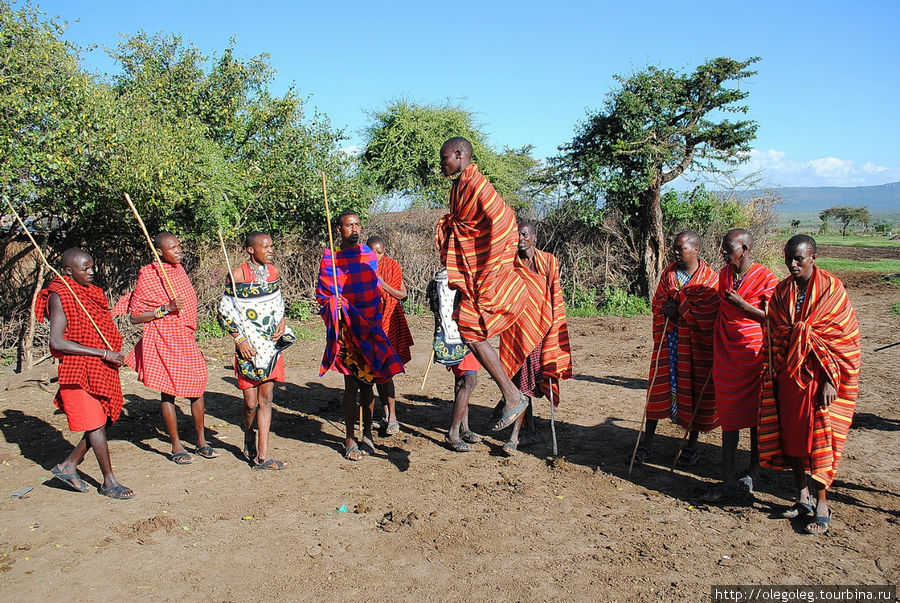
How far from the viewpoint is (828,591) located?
141 inches

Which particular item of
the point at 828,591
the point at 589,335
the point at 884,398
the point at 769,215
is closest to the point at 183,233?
the point at 589,335

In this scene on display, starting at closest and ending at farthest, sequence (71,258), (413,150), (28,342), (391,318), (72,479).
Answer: (71,258)
(72,479)
(391,318)
(28,342)
(413,150)

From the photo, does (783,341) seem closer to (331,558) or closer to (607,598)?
(607,598)

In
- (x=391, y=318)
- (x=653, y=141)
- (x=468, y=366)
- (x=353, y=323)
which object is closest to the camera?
(x=353, y=323)

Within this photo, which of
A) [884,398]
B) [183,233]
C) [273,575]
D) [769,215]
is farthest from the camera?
[769,215]

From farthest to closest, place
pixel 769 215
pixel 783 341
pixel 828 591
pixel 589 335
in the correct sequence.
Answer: pixel 769 215, pixel 589 335, pixel 783 341, pixel 828 591

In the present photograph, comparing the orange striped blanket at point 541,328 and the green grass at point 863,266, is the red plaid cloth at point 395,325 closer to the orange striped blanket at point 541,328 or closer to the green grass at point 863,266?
the orange striped blanket at point 541,328

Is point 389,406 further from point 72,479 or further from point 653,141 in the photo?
point 653,141

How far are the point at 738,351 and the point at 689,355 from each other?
61 centimetres

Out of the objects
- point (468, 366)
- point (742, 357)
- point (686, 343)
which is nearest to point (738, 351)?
point (742, 357)

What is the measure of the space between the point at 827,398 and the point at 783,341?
1.52 feet

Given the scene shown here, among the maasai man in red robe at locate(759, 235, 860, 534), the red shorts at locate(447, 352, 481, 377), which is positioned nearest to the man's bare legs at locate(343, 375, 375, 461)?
the red shorts at locate(447, 352, 481, 377)

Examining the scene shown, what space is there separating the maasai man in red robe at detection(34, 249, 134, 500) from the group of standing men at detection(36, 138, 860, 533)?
0.04 ft

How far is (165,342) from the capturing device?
5484 millimetres
